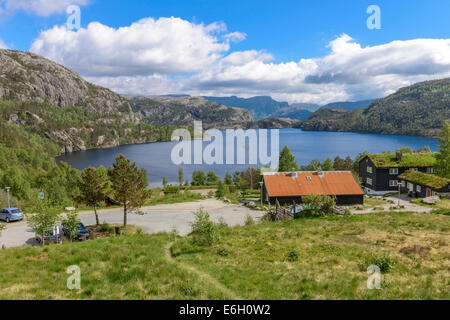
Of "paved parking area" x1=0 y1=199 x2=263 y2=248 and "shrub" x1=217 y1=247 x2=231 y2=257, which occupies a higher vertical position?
"shrub" x1=217 y1=247 x2=231 y2=257

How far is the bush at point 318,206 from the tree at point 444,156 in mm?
40618

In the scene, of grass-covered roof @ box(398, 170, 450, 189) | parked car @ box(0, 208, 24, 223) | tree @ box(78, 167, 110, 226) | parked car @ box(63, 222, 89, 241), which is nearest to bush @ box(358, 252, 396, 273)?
parked car @ box(63, 222, 89, 241)

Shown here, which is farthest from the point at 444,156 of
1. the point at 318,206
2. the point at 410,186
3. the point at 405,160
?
the point at 318,206

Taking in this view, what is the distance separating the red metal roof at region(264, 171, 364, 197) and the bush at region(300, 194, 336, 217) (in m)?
15.1

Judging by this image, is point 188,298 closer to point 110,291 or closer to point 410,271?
point 110,291

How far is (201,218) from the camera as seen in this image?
20016mm

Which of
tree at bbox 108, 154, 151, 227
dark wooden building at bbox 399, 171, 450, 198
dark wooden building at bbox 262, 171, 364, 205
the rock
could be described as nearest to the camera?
tree at bbox 108, 154, 151, 227

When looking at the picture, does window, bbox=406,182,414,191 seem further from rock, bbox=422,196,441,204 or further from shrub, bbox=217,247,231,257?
shrub, bbox=217,247,231,257

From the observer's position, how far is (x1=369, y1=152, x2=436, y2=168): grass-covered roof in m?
62.6

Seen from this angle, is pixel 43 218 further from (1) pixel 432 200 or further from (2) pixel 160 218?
(1) pixel 432 200

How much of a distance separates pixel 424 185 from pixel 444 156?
10.9 m
